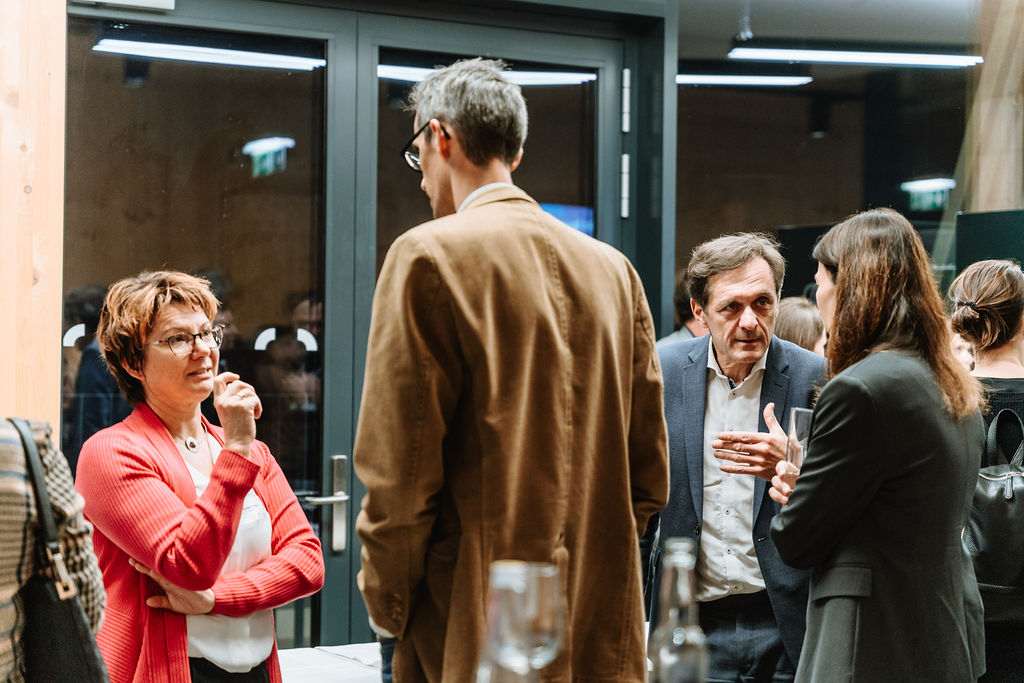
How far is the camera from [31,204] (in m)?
3.08

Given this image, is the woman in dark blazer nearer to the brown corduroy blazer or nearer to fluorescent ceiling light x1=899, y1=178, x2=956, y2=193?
the brown corduroy blazer

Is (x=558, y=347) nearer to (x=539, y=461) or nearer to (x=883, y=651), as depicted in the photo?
(x=539, y=461)

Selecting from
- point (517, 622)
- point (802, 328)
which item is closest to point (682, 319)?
point (802, 328)

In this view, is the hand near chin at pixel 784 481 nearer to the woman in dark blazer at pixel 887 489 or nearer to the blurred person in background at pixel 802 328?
the woman in dark blazer at pixel 887 489

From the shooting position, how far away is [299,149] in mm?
3703

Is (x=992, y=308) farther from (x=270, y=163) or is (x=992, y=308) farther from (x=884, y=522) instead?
(x=270, y=163)

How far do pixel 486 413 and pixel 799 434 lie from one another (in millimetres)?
737

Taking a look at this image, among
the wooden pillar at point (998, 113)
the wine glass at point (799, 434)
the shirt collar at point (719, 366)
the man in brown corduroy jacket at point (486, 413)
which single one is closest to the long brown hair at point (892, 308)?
the wine glass at point (799, 434)

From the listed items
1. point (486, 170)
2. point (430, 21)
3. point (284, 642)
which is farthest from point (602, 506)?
point (430, 21)

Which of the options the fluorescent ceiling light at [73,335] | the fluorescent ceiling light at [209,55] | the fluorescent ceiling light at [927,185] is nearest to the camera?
the fluorescent ceiling light at [73,335]

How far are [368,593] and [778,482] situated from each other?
3.16ft

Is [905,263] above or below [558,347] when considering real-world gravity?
above

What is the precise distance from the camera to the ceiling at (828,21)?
14.5ft

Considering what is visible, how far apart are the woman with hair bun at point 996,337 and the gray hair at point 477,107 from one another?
1612 millimetres
